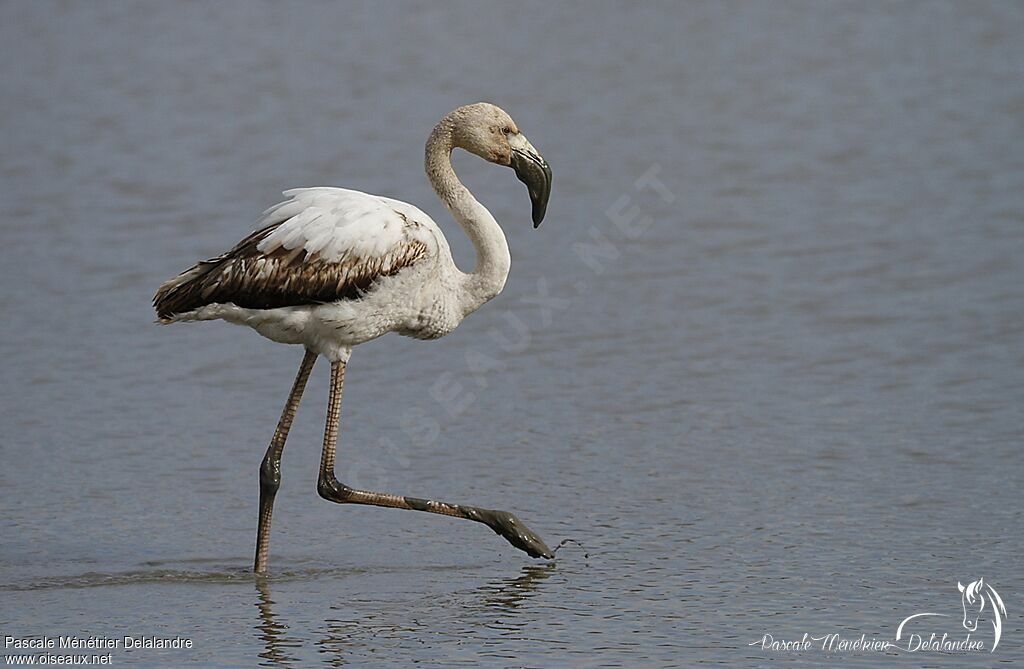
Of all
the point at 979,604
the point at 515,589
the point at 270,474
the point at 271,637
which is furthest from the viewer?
the point at 270,474

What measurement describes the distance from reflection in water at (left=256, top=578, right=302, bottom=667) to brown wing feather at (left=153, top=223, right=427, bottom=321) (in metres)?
1.36

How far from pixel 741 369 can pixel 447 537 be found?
3.20 meters

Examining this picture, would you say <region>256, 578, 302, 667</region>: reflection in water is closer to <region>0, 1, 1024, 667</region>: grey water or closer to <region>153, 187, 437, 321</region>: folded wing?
<region>0, 1, 1024, 667</region>: grey water

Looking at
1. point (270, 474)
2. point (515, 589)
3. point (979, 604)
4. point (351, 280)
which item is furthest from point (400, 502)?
point (979, 604)

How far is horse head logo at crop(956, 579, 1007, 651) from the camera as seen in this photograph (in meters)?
7.66

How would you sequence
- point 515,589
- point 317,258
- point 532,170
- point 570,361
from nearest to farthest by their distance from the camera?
1. point 515,589
2. point 317,258
3. point 532,170
4. point 570,361

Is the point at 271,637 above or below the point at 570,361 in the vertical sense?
below

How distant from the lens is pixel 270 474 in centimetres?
894

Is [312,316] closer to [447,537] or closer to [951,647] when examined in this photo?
[447,537]

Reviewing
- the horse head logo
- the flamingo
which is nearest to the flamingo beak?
the flamingo

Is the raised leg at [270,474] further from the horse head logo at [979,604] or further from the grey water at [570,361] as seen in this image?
the horse head logo at [979,604]

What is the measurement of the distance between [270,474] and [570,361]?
3.61 meters

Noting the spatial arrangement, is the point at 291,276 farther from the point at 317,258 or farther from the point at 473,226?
the point at 473,226

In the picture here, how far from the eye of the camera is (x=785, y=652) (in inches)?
293
